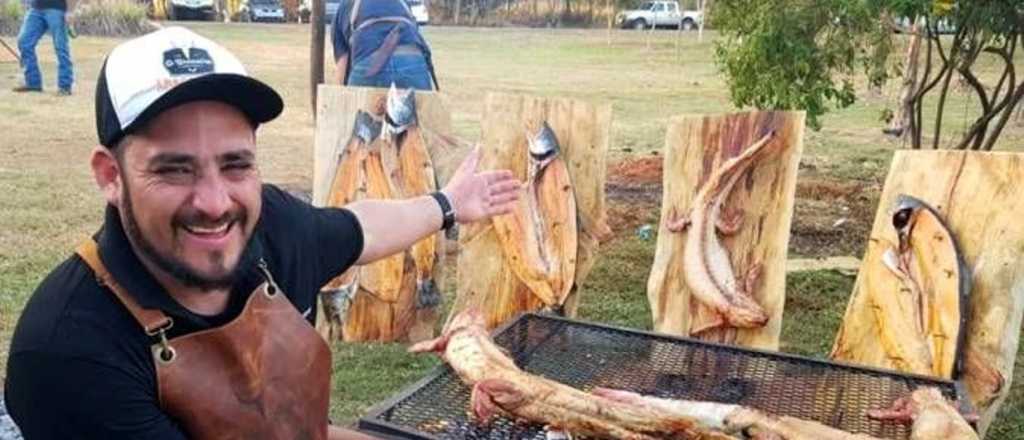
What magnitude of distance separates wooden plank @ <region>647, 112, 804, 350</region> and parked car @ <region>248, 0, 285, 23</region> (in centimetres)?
2944

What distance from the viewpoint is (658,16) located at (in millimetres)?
35469

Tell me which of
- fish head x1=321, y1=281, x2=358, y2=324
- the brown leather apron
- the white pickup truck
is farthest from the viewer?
the white pickup truck

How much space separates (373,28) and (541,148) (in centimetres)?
164

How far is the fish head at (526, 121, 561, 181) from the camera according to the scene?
13.1ft

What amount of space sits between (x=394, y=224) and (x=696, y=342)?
1037mm

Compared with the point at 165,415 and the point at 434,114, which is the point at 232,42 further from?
the point at 165,415

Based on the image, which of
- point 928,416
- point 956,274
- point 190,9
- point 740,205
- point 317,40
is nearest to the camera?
point 928,416

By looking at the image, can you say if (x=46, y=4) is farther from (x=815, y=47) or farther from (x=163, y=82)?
(x=163, y=82)

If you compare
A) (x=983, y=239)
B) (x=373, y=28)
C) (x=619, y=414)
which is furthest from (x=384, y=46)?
(x=619, y=414)

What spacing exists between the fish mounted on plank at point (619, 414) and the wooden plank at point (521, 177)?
1.39 metres

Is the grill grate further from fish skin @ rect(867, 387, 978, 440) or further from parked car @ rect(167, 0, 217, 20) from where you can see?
parked car @ rect(167, 0, 217, 20)

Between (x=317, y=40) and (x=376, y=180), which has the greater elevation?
(x=317, y=40)

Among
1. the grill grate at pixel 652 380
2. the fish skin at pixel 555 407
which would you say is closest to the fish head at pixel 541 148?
the grill grate at pixel 652 380

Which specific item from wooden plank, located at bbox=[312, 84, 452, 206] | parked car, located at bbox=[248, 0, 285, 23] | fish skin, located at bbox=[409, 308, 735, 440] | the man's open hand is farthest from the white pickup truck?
fish skin, located at bbox=[409, 308, 735, 440]
